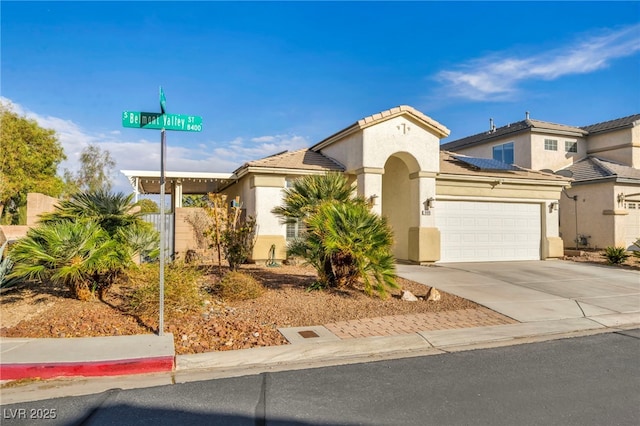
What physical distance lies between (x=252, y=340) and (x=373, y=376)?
80.5 inches

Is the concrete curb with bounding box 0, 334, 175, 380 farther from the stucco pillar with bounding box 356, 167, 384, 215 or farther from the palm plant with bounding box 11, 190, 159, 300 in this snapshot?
the stucco pillar with bounding box 356, 167, 384, 215

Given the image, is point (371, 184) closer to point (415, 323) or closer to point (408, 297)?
point (408, 297)

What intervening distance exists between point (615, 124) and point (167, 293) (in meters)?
26.4

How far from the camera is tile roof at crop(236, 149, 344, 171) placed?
15.2m

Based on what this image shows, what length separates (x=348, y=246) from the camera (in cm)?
896

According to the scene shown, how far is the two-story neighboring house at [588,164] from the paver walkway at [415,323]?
1593 centimetres

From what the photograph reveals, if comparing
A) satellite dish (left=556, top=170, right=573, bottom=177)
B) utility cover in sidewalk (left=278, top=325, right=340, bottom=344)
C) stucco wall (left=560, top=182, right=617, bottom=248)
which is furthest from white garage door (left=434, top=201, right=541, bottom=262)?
utility cover in sidewalk (left=278, top=325, right=340, bottom=344)

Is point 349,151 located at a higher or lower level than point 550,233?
higher

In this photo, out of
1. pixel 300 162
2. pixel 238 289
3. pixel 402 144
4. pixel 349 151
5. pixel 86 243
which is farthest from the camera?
pixel 300 162

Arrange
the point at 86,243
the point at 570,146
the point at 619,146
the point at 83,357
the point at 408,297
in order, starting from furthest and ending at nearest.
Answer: the point at 570,146
the point at 619,146
the point at 408,297
the point at 86,243
the point at 83,357

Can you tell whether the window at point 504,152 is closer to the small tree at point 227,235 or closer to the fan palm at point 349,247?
the fan palm at point 349,247

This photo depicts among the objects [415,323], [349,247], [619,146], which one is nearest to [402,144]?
[349,247]

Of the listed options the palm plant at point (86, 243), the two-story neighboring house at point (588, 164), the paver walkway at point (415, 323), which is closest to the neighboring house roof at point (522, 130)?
the two-story neighboring house at point (588, 164)

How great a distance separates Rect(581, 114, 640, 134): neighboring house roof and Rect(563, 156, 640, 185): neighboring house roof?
175 centimetres
